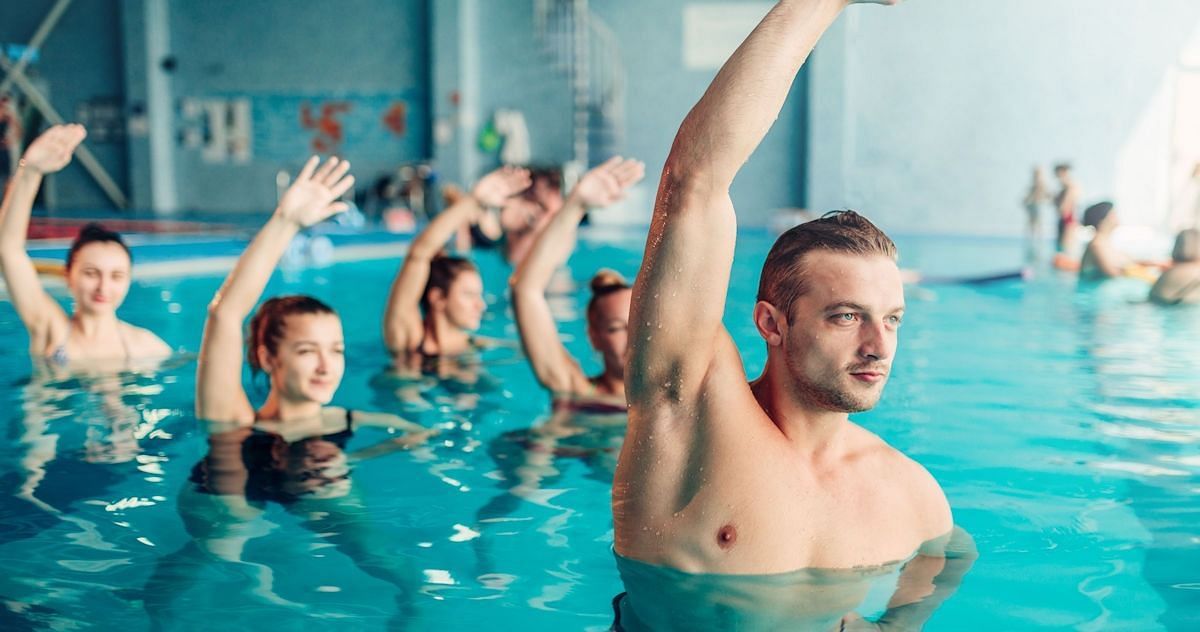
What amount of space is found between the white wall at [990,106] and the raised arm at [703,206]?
53.9 feet

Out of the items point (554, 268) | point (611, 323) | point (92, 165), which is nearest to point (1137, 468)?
point (611, 323)

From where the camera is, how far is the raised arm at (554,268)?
3.04 meters

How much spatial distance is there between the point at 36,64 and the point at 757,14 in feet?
44.5

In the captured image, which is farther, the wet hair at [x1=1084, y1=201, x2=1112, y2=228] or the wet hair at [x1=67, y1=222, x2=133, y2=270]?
the wet hair at [x1=1084, y1=201, x2=1112, y2=228]

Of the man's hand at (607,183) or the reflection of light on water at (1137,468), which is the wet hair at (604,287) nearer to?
the man's hand at (607,183)

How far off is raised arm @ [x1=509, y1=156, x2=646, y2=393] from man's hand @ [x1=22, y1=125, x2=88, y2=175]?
1669 millimetres

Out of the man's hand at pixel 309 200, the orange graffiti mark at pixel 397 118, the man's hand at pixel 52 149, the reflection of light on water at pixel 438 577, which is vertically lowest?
the reflection of light on water at pixel 438 577

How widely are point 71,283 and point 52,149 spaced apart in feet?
3.07

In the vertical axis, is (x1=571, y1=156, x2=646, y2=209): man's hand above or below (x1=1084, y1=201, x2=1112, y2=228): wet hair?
above

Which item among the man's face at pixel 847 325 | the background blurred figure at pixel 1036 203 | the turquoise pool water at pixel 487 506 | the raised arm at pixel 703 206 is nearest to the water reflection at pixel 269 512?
the turquoise pool water at pixel 487 506

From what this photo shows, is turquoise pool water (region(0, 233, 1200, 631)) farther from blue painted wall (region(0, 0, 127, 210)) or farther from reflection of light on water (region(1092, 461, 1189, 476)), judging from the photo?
blue painted wall (region(0, 0, 127, 210))

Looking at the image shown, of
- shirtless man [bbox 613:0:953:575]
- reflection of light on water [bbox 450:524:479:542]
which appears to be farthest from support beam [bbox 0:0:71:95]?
shirtless man [bbox 613:0:953:575]

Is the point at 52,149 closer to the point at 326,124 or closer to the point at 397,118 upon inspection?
the point at 397,118

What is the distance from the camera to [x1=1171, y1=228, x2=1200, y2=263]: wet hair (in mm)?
8156
